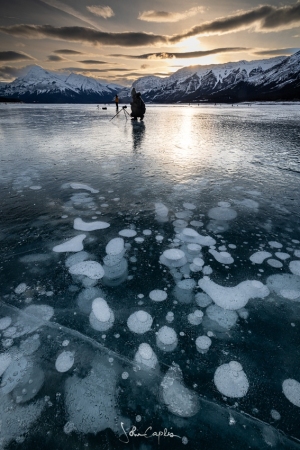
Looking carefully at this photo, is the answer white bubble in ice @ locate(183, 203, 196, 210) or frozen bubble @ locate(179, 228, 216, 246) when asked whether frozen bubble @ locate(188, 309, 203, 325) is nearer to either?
frozen bubble @ locate(179, 228, 216, 246)

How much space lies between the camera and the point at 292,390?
1635 mm

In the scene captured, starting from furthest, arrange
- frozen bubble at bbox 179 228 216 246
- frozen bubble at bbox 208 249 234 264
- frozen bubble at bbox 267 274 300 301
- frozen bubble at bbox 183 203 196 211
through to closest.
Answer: frozen bubble at bbox 183 203 196 211, frozen bubble at bbox 179 228 216 246, frozen bubble at bbox 208 249 234 264, frozen bubble at bbox 267 274 300 301

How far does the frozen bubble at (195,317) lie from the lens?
2.10m

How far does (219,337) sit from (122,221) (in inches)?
93.7

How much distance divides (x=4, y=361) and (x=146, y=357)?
111cm

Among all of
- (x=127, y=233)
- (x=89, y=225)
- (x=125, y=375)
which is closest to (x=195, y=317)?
(x=125, y=375)

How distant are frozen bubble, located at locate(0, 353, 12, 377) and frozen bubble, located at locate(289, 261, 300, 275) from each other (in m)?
2.99

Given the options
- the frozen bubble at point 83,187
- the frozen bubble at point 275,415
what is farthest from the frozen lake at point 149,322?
the frozen bubble at point 83,187

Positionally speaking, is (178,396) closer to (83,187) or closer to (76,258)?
(76,258)

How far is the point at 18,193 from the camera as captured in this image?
15.9 ft

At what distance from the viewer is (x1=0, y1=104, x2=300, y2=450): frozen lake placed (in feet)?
4.81

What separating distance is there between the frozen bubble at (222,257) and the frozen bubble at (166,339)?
1215mm

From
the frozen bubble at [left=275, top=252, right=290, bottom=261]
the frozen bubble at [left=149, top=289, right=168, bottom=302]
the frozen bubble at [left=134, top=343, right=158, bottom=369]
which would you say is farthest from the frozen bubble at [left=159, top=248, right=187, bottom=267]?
the frozen bubble at [left=275, top=252, right=290, bottom=261]
